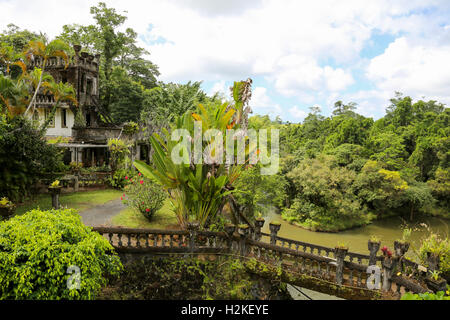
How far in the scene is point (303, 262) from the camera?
645cm

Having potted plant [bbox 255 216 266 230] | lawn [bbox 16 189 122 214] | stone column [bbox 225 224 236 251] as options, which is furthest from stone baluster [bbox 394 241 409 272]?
lawn [bbox 16 189 122 214]

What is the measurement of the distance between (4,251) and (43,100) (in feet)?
58.6

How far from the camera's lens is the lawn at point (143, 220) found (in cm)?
911

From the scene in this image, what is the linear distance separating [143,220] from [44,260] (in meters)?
5.74

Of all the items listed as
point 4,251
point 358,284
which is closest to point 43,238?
point 4,251

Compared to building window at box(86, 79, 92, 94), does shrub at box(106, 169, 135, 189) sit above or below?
below

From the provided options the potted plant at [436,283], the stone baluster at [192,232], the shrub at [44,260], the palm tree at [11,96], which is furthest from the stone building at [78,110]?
the potted plant at [436,283]

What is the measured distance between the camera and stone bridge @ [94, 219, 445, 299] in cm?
568

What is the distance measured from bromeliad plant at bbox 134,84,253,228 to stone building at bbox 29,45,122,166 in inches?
458

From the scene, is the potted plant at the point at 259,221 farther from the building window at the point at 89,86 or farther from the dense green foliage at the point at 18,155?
the building window at the point at 89,86

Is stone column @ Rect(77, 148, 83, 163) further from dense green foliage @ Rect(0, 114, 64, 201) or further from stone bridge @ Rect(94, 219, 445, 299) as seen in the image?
stone bridge @ Rect(94, 219, 445, 299)

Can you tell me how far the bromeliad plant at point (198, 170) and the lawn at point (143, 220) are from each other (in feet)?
4.97

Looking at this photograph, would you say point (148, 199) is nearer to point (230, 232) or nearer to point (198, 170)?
point (198, 170)

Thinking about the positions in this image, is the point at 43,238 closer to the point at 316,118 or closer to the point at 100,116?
the point at 100,116
